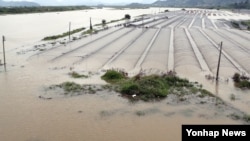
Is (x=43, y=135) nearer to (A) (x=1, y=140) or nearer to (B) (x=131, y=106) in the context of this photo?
(A) (x=1, y=140)

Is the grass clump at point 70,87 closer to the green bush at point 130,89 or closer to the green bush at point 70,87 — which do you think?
the green bush at point 70,87

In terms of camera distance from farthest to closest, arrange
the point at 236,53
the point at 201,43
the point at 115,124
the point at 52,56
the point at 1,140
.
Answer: the point at 201,43
the point at 236,53
the point at 52,56
the point at 115,124
the point at 1,140

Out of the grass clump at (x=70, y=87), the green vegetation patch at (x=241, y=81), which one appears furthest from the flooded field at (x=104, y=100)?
the grass clump at (x=70, y=87)

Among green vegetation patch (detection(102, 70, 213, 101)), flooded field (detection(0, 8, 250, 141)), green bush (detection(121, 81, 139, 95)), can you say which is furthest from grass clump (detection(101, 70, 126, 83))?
green bush (detection(121, 81, 139, 95))

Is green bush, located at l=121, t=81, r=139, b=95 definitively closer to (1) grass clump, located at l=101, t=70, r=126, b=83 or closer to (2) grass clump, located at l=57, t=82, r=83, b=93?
(1) grass clump, located at l=101, t=70, r=126, b=83

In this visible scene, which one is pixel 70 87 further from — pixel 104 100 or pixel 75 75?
pixel 75 75

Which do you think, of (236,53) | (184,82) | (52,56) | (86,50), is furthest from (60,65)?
(236,53)

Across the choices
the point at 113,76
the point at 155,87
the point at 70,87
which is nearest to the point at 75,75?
the point at 113,76
